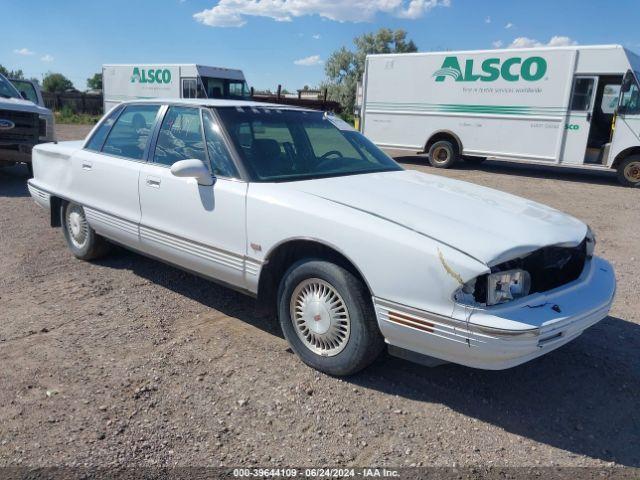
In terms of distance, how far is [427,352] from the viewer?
2.93 meters

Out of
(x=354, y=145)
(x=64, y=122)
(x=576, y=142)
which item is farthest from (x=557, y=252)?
(x=64, y=122)

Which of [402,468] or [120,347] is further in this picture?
[120,347]

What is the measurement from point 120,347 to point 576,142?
12.3 m

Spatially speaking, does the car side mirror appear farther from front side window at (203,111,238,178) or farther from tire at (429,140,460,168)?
tire at (429,140,460,168)

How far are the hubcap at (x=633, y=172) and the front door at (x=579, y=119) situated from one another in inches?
32.1

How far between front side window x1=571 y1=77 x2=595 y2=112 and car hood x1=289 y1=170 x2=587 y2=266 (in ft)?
33.6

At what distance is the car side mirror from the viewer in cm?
368

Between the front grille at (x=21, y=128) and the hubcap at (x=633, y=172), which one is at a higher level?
the front grille at (x=21, y=128)

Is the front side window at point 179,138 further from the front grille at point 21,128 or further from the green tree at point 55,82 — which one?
the green tree at point 55,82

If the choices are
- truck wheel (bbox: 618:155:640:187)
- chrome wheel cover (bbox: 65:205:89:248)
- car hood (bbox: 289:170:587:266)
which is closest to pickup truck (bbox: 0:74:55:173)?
chrome wheel cover (bbox: 65:205:89:248)

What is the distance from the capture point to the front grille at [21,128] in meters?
9.49

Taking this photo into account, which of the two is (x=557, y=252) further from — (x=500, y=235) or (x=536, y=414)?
(x=536, y=414)

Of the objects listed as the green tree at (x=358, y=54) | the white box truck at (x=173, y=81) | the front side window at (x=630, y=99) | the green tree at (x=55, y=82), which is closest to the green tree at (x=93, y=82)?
the green tree at (x=55, y=82)

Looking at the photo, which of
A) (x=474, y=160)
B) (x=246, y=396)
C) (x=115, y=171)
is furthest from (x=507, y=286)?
(x=474, y=160)
